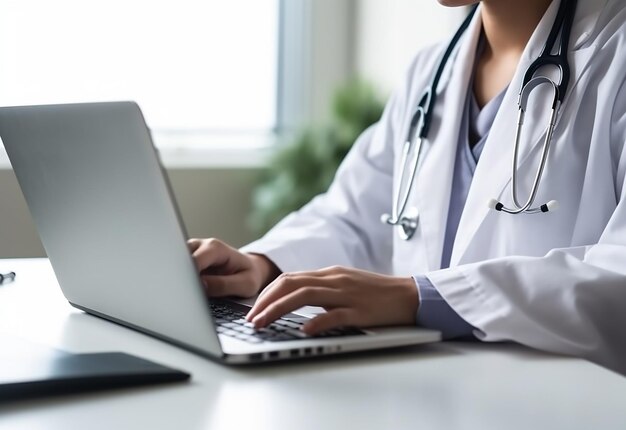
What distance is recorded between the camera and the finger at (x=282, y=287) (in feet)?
3.10

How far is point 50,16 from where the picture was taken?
9.94 feet

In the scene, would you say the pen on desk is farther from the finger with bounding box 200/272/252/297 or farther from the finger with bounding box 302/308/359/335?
the finger with bounding box 302/308/359/335

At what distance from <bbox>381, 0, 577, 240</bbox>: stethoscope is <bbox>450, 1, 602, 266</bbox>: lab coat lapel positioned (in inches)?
0.5

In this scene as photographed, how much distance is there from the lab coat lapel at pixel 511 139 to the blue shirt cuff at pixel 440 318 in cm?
31

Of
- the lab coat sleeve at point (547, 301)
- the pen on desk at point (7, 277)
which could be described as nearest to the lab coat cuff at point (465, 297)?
the lab coat sleeve at point (547, 301)

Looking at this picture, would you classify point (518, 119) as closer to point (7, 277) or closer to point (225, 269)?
point (225, 269)

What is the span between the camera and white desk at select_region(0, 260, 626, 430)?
69 centimetres

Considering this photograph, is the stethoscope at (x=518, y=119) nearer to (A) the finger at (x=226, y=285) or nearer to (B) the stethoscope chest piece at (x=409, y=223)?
(B) the stethoscope chest piece at (x=409, y=223)

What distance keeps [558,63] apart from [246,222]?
2115 millimetres

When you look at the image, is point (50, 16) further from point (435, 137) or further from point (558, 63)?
point (558, 63)

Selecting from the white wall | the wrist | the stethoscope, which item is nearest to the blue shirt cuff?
the wrist

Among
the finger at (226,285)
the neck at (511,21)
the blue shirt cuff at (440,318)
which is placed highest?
the neck at (511,21)

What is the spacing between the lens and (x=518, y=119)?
1.26m

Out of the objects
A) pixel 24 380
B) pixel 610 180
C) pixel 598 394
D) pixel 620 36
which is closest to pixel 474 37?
pixel 620 36
